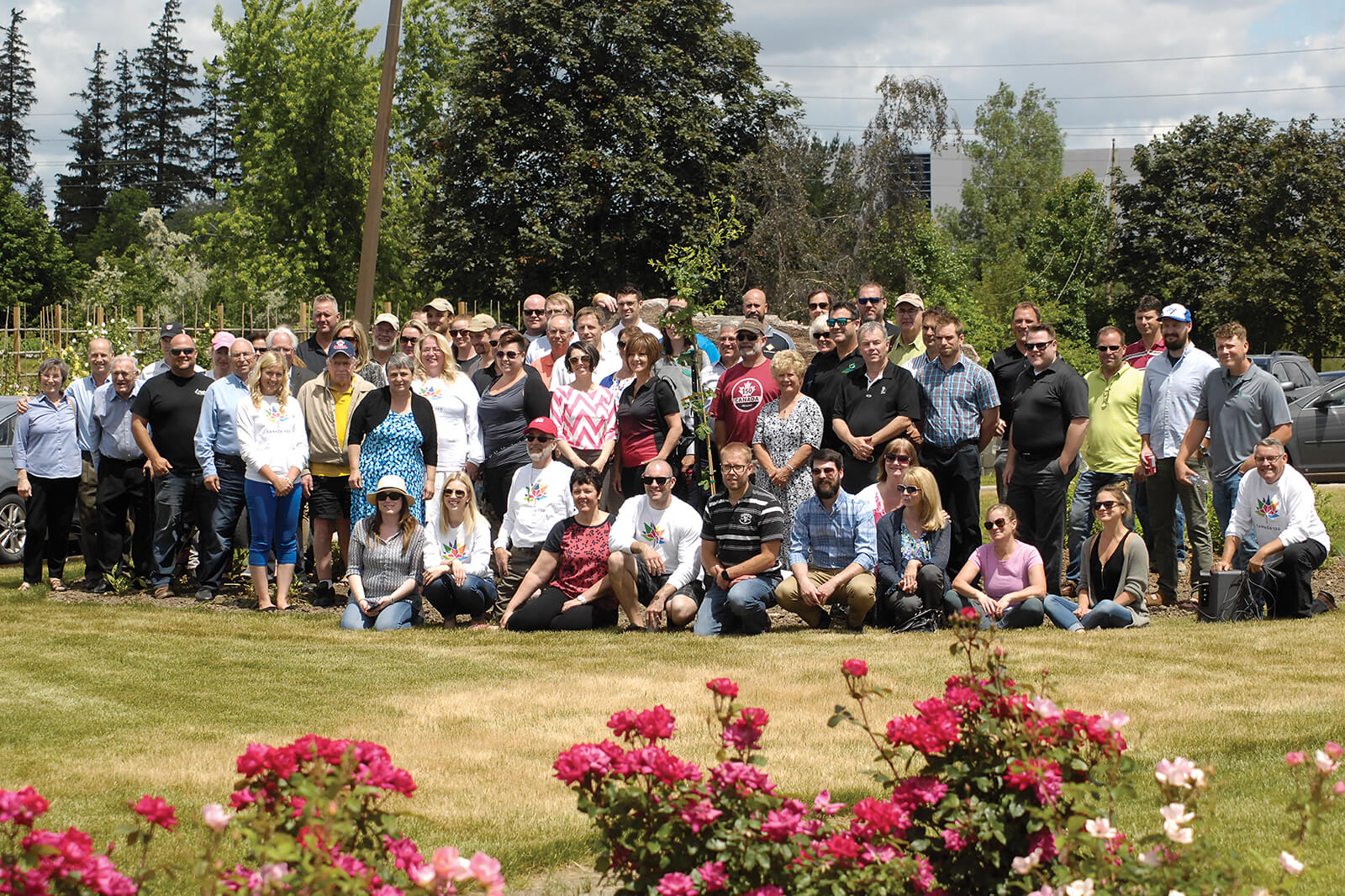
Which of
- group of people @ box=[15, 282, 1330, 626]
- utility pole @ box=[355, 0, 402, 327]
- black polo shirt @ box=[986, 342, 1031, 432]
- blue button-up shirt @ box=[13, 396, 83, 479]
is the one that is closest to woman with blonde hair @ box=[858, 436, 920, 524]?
group of people @ box=[15, 282, 1330, 626]

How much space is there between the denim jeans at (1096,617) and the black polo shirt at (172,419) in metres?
6.58

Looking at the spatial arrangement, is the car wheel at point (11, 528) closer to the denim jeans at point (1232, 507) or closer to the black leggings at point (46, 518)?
the black leggings at point (46, 518)

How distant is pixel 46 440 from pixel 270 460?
222 centimetres

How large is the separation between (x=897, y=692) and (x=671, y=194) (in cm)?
2531

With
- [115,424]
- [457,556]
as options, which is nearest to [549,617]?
[457,556]

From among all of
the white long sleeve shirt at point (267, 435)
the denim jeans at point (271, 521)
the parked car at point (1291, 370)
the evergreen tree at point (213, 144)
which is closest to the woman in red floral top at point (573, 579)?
the denim jeans at point (271, 521)

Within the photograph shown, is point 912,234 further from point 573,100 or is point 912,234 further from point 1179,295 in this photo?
point 1179,295

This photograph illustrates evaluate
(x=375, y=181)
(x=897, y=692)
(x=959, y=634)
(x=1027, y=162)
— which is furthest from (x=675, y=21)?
(x=1027, y=162)

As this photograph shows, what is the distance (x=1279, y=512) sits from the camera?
8.80m

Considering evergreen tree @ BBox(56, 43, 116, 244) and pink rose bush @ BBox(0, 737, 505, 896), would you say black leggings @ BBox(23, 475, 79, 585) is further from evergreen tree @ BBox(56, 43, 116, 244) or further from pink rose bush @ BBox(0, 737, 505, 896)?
evergreen tree @ BBox(56, 43, 116, 244)

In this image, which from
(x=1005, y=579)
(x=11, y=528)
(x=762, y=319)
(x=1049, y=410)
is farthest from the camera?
(x=11, y=528)

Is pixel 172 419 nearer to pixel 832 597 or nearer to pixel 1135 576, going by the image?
pixel 832 597

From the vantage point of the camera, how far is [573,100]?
31.5 meters

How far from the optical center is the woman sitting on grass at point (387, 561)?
9070mm
